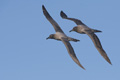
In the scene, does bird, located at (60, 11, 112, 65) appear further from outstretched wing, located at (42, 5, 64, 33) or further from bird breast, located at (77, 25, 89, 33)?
outstretched wing, located at (42, 5, 64, 33)

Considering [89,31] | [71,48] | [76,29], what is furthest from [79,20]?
[71,48]

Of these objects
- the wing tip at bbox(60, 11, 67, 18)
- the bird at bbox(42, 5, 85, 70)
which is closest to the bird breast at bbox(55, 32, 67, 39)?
the bird at bbox(42, 5, 85, 70)

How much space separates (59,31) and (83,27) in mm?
2565

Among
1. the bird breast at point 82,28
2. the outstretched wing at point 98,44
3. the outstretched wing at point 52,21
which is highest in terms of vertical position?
the outstretched wing at point 52,21

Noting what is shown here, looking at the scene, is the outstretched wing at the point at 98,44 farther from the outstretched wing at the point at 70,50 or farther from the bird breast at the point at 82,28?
the outstretched wing at the point at 70,50

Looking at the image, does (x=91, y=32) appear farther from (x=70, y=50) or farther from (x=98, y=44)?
(x=70, y=50)

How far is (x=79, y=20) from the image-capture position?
120ft

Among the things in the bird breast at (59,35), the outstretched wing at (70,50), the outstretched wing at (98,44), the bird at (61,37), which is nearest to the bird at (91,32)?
the outstretched wing at (98,44)

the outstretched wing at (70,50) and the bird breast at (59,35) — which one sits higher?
the bird breast at (59,35)

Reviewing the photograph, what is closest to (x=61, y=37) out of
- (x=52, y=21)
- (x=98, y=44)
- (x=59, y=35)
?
(x=59, y=35)

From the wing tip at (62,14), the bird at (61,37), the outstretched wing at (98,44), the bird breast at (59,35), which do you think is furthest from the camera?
the wing tip at (62,14)

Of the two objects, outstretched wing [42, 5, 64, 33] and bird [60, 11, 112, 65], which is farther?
outstretched wing [42, 5, 64, 33]

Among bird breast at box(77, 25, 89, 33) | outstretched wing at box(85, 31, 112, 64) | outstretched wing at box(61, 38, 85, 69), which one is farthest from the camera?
bird breast at box(77, 25, 89, 33)

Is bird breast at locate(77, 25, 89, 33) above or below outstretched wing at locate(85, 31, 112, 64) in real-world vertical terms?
above
